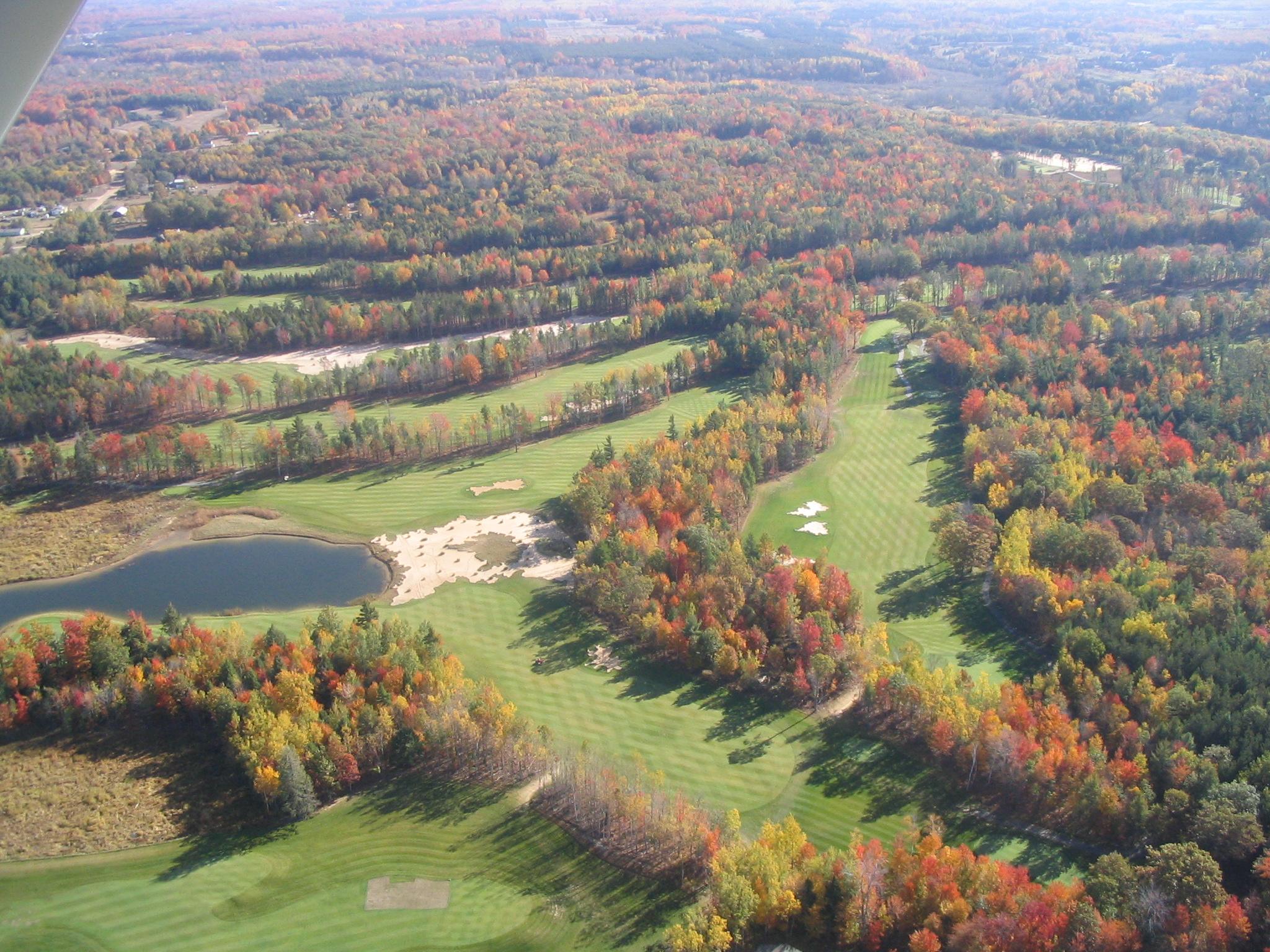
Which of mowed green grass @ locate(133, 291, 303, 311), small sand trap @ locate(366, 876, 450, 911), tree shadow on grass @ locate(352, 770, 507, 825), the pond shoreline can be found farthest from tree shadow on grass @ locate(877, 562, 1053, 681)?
mowed green grass @ locate(133, 291, 303, 311)

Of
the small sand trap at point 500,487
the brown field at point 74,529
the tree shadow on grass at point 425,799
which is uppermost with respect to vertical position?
the small sand trap at point 500,487

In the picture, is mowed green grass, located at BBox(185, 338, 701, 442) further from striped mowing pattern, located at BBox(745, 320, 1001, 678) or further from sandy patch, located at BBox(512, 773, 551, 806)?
sandy patch, located at BBox(512, 773, 551, 806)

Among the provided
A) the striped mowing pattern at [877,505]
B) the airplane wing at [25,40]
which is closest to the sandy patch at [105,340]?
the striped mowing pattern at [877,505]

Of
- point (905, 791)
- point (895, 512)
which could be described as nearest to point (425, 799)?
point (905, 791)

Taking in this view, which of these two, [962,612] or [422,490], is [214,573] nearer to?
[422,490]

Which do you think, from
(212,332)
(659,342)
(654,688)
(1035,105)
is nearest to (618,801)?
(654,688)

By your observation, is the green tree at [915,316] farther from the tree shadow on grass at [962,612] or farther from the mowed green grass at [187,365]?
the mowed green grass at [187,365]

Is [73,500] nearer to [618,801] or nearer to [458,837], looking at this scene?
[458,837]
